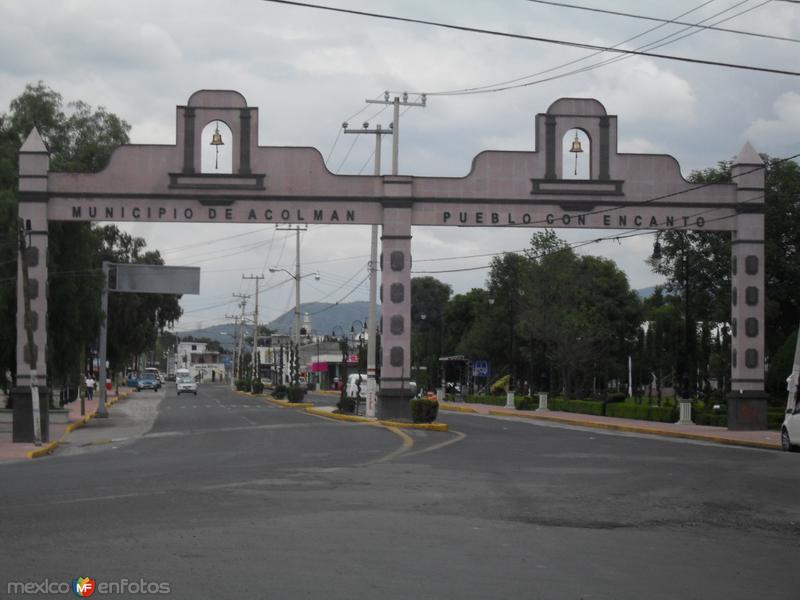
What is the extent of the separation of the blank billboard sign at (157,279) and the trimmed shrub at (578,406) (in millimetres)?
20093

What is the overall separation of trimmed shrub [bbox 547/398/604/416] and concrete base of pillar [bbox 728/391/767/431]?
52.8 feet

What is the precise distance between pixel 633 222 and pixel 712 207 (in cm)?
271

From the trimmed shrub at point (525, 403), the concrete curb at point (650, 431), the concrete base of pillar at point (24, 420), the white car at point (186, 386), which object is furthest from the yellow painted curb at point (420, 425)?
the white car at point (186, 386)

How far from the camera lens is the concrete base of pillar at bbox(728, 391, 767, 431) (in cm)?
3781

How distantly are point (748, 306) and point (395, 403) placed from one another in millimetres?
12470

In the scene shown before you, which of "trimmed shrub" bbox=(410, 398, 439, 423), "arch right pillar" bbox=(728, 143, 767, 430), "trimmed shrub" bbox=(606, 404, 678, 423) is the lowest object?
"trimmed shrub" bbox=(606, 404, 678, 423)

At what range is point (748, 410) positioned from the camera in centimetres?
3791

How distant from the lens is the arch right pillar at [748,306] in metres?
38.0

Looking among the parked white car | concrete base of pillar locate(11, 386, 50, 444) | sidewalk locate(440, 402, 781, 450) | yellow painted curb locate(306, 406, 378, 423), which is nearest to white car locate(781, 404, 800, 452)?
the parked white car

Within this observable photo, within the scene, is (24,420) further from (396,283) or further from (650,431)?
(650,431)

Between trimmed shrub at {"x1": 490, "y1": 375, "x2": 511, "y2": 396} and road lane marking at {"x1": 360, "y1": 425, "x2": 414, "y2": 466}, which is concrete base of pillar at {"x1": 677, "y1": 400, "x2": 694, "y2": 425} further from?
trimmed shrub at {"x1": 490, "y1": 375, "x2": 511, "y2": 396}

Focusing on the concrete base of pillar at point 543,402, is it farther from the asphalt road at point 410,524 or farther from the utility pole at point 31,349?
the asphalt road at point 410,524

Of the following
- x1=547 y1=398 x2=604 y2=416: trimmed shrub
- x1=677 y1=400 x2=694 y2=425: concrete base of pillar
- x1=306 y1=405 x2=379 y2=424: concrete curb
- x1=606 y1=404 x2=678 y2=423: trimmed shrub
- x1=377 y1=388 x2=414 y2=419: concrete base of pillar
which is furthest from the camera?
x1=547 y1=398 x2=604 y2=416: trimmed shrub

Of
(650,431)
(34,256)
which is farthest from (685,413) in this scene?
(34,256)
